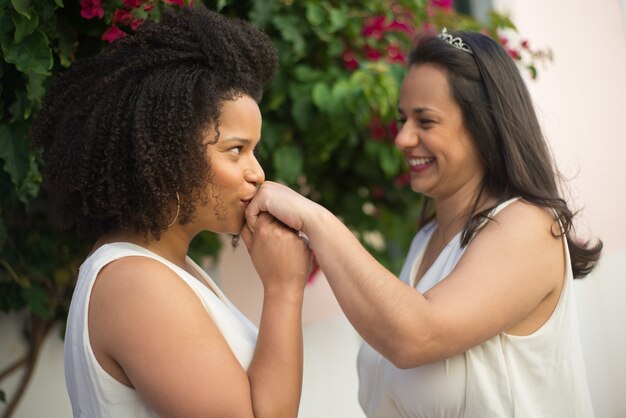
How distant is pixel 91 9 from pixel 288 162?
1.17 meters

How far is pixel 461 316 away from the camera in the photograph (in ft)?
6.04

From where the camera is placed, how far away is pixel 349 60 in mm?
3168

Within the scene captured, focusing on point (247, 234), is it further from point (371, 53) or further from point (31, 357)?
point (371, 53)

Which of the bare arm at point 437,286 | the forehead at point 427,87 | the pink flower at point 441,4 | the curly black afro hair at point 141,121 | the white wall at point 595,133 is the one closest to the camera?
the curly black afro hair at point 141,121

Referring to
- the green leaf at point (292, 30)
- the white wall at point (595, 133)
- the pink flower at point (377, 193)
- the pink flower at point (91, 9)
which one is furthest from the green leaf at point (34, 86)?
the white wall at point (595, 133)

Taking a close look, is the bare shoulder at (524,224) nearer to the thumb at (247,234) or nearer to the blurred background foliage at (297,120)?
the thumb at (247,234)

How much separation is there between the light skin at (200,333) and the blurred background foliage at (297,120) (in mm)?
559

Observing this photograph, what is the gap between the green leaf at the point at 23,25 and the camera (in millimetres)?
1826

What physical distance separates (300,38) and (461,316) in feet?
4.91

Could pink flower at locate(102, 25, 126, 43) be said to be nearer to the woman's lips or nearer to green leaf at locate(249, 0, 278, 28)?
green leaf at locate(249, 0, 278, 28)

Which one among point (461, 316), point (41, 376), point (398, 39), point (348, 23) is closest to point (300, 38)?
point (348, 23)

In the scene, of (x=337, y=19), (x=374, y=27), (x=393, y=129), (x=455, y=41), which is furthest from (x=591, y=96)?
(x=455, y=41)

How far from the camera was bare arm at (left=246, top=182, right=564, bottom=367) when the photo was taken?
182 cm

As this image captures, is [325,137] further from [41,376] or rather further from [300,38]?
[41,376]
